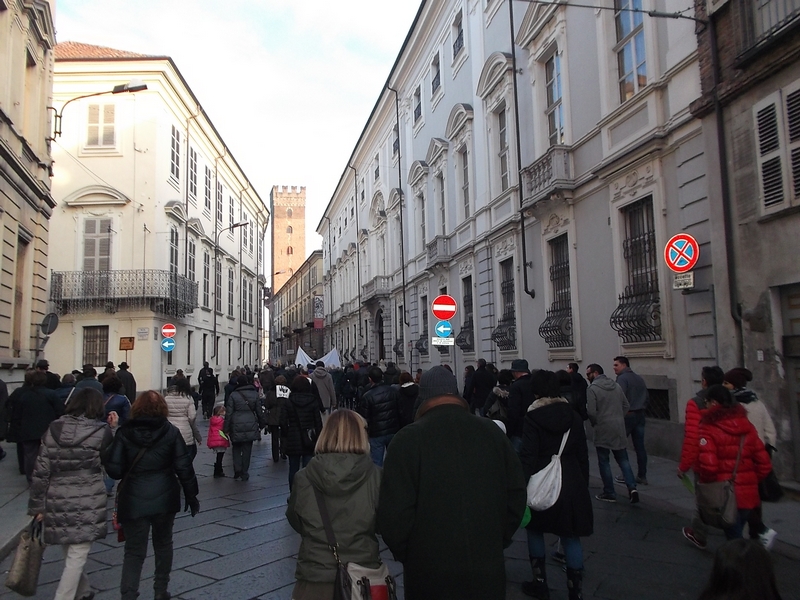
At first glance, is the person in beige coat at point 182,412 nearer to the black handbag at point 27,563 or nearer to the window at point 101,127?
the black handbag at point 27,563

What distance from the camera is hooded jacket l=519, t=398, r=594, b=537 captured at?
463cm

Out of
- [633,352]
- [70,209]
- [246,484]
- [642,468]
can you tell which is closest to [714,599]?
[642,468]

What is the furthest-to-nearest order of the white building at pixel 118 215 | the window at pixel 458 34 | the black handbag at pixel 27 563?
the white building at pixel 118 215 → the window at pixel 458 34 → the black handbag at pixel 27 563

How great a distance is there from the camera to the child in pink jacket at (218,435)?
401 inches

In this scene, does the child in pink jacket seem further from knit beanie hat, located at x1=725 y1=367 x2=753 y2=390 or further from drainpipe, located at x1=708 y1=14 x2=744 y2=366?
drainpipe, located at x1=708 y1=14 x2=744 y2=366

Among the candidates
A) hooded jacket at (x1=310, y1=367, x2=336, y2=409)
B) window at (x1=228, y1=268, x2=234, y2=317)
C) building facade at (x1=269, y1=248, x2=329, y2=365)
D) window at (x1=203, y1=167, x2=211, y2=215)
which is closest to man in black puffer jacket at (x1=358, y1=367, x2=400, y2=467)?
hooded jacket at (x1=310, y1=367, x2=336, y2=409)

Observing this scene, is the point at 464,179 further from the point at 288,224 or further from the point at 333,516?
the point at 288,224

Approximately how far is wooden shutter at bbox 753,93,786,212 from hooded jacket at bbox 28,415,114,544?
318 inches

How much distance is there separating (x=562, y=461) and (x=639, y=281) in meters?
7.53

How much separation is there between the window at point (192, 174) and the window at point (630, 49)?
24.4m

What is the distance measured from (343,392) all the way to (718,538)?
675 inches

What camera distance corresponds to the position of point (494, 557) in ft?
A: 9.52

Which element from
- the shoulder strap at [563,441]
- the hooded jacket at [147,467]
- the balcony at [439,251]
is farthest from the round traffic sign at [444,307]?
Result: the hooded jacket at [147,467]

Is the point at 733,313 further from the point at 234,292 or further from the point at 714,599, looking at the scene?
the point at 234,292
